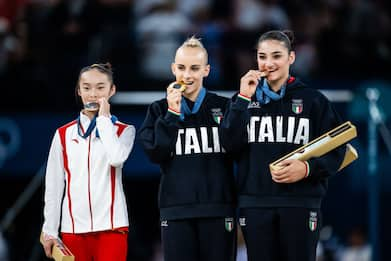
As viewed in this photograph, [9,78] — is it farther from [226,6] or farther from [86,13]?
[226,6]

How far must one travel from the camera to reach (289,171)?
7.49 metres

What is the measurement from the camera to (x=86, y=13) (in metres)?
12.7

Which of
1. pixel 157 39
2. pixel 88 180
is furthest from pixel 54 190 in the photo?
pixel 157 39

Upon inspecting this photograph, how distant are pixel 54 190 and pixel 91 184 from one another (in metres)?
0.28

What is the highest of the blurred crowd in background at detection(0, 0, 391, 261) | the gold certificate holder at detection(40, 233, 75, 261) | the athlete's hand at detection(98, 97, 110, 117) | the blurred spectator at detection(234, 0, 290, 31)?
the blurred spectator at detection(234, 0, 290, 31)

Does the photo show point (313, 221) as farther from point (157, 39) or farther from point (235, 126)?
point (157, 39)

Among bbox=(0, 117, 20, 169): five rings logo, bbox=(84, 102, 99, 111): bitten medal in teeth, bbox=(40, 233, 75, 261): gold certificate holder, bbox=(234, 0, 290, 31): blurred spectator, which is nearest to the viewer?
bbox=(40, 233, 75, 261): gold certificate holder

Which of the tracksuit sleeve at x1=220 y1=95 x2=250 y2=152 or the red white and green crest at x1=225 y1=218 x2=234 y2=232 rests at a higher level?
the tracksuit sleeve at x1=220 y1=95 x2=250 y2=152

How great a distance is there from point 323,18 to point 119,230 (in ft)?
21.9

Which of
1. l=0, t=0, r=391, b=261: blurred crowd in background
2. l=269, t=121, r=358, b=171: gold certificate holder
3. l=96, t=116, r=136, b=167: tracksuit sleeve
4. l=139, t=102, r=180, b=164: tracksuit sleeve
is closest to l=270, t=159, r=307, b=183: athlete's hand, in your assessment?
l=269, t=121, r=358, b=171: gold certificate holder

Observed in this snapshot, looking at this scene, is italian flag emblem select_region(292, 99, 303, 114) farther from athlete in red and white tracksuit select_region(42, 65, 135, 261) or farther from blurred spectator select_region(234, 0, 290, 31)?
blurred spectator select_region(234, 0, 290, 31)

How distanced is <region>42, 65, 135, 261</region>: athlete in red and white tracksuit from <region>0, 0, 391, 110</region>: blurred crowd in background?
4.10 m

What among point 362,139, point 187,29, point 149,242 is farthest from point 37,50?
point 362,139

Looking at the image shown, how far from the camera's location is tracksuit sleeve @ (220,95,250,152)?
7512mm
